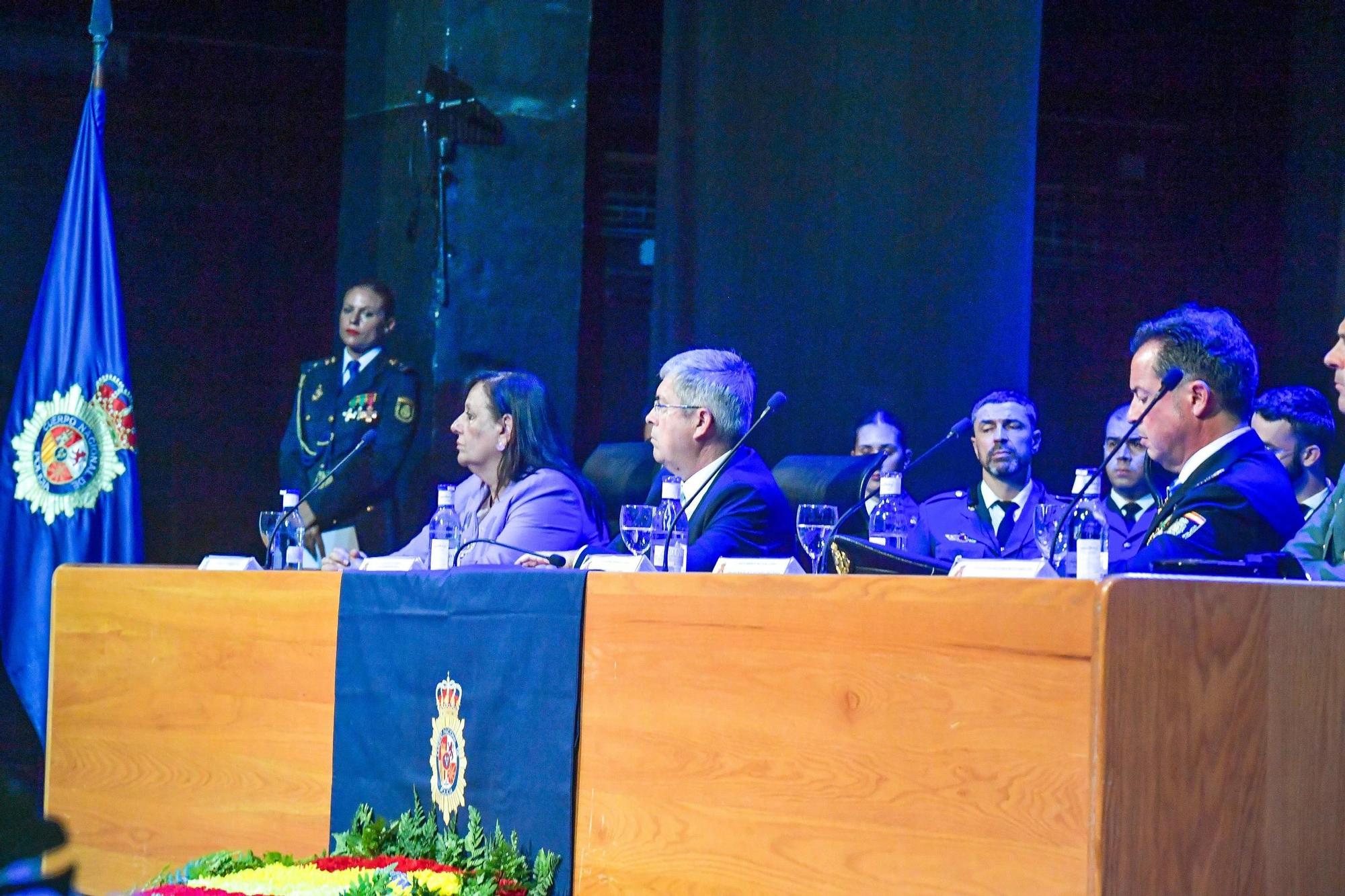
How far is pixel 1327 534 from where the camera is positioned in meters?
3.08

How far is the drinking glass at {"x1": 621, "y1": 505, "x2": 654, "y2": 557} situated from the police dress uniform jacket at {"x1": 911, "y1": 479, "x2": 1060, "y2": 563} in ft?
4.51

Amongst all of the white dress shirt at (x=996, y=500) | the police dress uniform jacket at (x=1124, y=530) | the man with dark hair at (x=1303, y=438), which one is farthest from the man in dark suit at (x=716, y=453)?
the man with dark hair at (x=1303, y=438)

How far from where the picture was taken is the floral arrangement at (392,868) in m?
2.12

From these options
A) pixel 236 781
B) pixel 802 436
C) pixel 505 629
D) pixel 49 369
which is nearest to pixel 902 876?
pixel 505 629

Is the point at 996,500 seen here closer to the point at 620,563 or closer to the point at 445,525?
the point at 445,525

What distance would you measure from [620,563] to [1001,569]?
A: 31.0 inches

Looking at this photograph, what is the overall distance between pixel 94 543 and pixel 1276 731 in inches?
156

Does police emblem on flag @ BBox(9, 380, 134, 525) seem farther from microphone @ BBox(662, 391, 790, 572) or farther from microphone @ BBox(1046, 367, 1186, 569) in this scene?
microphone @ BBox(1046, 367, 1186, 569)

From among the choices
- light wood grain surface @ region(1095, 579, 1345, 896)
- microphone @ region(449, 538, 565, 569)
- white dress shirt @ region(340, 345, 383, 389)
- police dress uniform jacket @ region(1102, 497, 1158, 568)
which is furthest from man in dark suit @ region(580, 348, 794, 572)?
white dress shirt @ region(340, 345, 383, 389)

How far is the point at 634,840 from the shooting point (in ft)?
6.92

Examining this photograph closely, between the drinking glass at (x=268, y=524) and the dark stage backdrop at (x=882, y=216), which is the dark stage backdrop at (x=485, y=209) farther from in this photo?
the drinking glass at (x=268, y=524)

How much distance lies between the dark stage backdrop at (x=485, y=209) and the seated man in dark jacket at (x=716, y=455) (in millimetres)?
2014

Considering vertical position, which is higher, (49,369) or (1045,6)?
(1045,6)

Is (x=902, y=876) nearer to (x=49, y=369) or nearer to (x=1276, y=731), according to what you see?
(x=1276, y=731)
